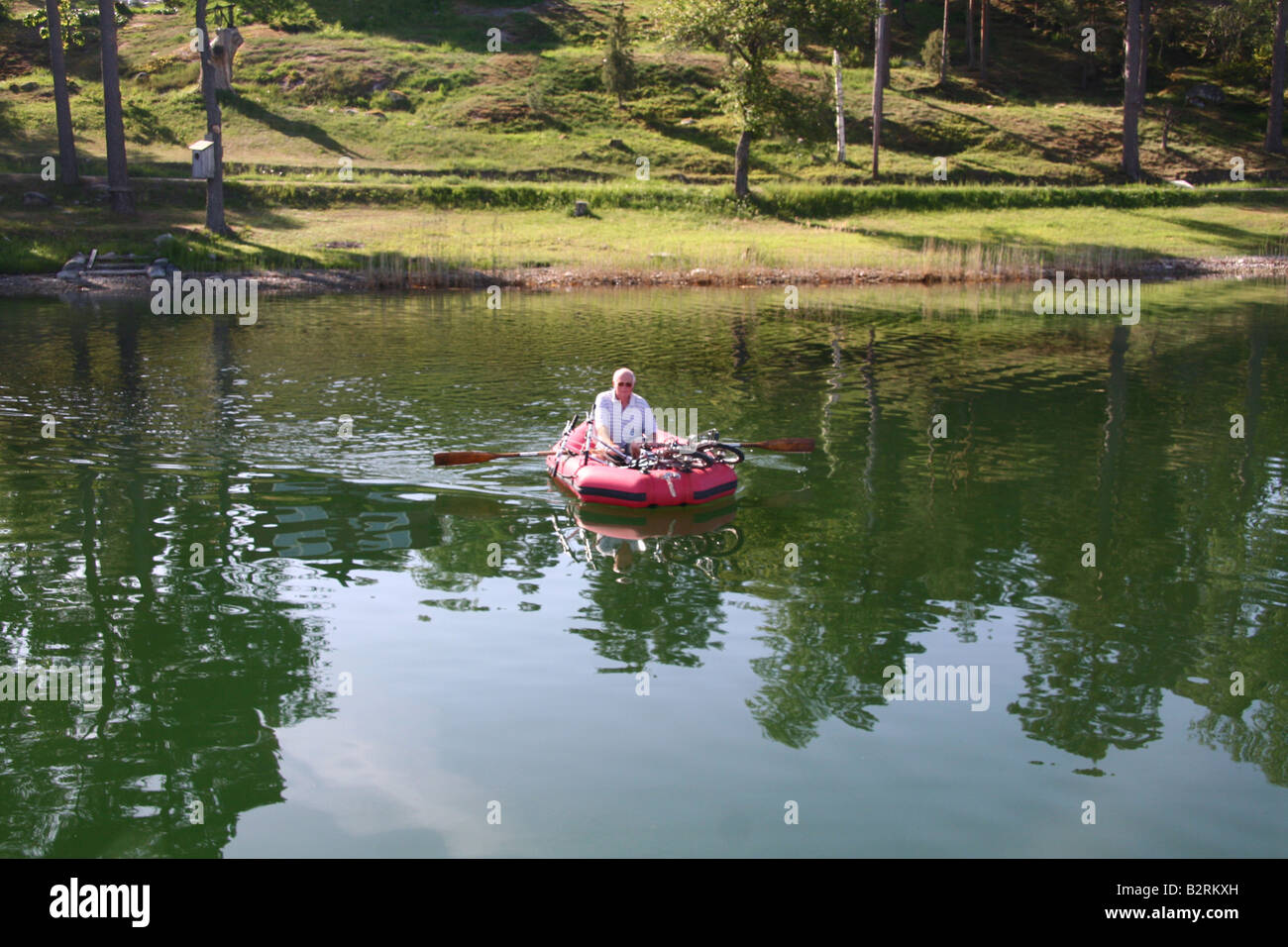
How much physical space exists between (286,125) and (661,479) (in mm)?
44070

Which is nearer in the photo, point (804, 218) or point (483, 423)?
point (483, 423)

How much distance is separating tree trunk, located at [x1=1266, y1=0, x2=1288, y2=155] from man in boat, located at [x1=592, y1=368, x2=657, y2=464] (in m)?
51.9

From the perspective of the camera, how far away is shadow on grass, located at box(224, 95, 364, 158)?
50438 millimetres

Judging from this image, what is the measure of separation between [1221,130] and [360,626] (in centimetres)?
5908

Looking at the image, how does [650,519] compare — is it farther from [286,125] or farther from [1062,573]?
[286,125]

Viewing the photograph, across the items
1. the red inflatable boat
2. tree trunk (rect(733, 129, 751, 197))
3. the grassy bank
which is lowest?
the red inflatable boat

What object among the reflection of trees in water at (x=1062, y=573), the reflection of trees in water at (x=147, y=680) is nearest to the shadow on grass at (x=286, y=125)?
the reflection of trees in water at (x=1062, y=573)

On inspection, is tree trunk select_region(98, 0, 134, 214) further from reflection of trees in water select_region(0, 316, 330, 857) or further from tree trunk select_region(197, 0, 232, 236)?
reflection of trees in water select_region(0, 316, 330, 857)

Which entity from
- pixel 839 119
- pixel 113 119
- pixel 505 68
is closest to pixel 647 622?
pixel 113 119

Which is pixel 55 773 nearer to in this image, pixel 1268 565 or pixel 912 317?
pixel 1268 565

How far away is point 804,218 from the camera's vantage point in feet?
152

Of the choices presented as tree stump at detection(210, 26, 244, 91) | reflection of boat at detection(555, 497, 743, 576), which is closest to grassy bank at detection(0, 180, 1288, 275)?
tree stump at detection(210, 26, 244, 91)

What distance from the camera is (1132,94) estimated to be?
51.5 m
